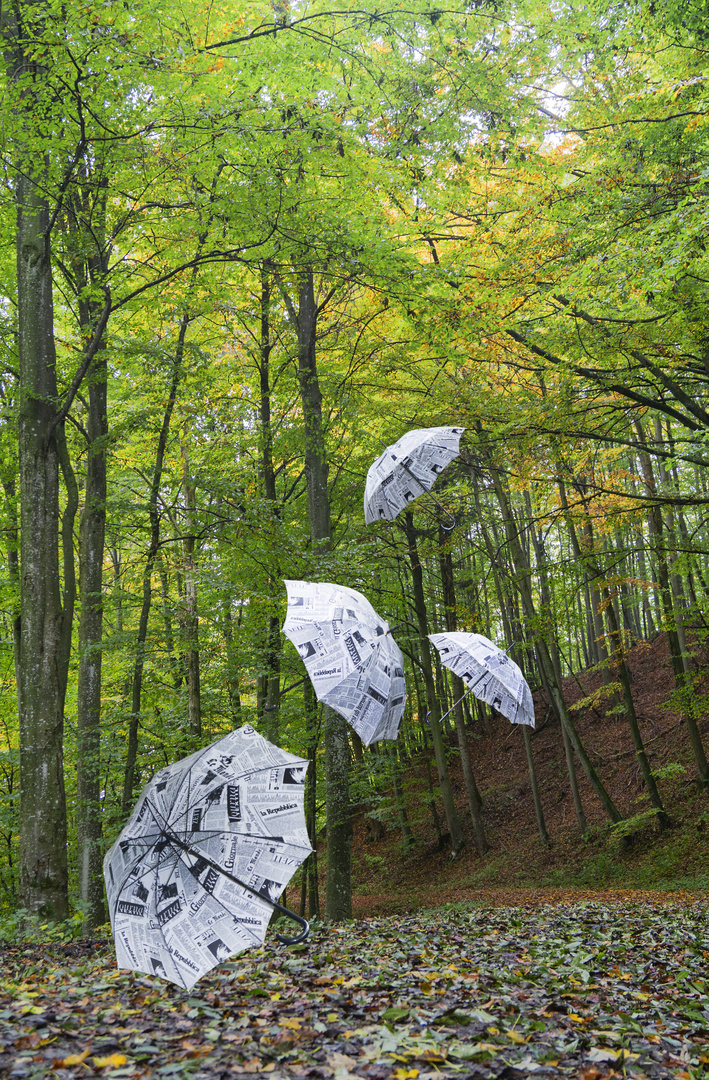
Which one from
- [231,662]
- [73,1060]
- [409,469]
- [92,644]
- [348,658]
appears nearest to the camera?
[73,1060]

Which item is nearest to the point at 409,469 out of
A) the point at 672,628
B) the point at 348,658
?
the point at 348,658

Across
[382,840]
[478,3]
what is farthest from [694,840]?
[478,3]

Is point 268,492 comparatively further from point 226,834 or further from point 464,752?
point 464,752

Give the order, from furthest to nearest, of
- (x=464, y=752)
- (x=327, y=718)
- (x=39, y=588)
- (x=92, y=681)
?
(x=464, y=752) < (x=92, y=681) < (x=327, y=718) < (x=39, y=588)

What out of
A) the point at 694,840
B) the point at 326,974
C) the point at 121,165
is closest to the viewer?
the point at 326,974

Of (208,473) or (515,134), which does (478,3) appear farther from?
(208,473)

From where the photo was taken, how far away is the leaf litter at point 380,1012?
120 inches

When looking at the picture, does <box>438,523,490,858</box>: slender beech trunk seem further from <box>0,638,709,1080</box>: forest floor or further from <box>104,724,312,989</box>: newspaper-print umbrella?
<box>104,724,312,989</box>: newspaper-print umbrella

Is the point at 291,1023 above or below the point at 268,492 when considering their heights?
below

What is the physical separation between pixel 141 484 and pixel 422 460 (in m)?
8.90

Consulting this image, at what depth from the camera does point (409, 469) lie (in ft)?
17.5

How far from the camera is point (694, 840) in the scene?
37.1ft

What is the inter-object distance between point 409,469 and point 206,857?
10.2ft

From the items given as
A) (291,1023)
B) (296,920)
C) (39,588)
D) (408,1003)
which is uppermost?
(39,588)
